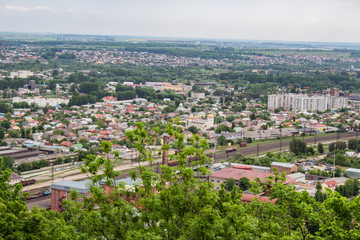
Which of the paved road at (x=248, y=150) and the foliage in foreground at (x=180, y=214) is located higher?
the foliage in foreground at (x=180, y=214)

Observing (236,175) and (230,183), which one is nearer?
(230,183)

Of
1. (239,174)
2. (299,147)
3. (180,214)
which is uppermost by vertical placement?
(180,214)

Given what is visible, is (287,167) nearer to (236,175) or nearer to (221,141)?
(236,175)

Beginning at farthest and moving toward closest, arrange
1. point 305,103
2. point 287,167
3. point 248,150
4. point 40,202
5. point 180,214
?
point 305,103, point 248,150, point 287,167, point 40,202, point 180,214

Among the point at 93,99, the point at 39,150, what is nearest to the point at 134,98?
the point at 93,99

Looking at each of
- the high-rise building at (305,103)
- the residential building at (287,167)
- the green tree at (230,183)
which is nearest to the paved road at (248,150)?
the residential building at (287,167)

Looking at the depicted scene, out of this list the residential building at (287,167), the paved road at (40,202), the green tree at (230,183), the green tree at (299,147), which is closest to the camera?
the paved road at (40,202)

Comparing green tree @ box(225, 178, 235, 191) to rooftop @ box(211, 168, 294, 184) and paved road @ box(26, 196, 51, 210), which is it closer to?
rooftop @ box(211, 168, 294, 184)

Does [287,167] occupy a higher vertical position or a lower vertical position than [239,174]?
lower

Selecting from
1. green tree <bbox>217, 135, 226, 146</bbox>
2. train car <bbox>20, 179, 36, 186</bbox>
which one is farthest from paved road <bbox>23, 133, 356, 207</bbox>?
green tree <bbox>217, 135, 226, 146</bbox>

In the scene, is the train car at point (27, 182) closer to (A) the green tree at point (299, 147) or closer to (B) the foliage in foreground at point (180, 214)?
(A) the green tree at point (299, 147)

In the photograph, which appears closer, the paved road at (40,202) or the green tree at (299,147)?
the paved road at (40,202)

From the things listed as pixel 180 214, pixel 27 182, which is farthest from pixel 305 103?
pixel 180 214
